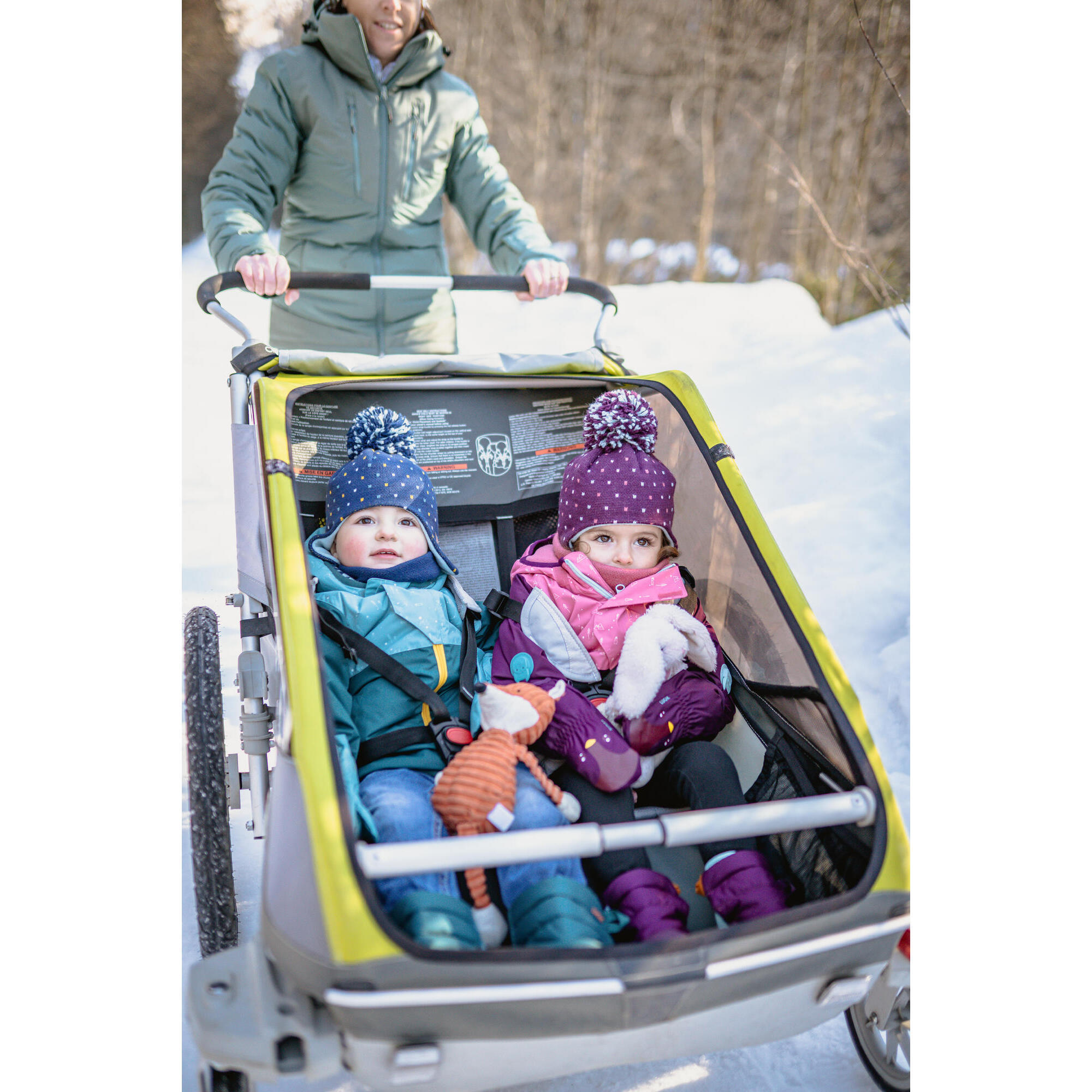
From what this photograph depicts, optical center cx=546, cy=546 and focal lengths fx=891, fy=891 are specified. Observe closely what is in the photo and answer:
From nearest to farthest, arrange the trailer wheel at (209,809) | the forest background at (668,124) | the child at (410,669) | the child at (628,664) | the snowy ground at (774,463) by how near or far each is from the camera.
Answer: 1. the child at (410,669)
2. the child at (628,664)
3. the trailer wheel at (209,809)
4. the snowy ground at (774,463)
5. the forest background at (668,124)

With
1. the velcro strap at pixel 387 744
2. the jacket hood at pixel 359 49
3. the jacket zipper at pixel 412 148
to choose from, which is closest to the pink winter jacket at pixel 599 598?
the velcro strap at pixel 387 744

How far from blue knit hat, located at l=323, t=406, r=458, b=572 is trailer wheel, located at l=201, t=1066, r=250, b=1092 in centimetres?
100

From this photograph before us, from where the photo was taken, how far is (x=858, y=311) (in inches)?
237

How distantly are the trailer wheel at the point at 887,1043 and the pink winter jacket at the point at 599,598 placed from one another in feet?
2.62

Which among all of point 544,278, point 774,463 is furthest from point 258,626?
point 774,463

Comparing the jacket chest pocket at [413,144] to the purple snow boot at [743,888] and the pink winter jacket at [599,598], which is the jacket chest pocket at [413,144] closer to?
the pink winter jacket at [599,598]

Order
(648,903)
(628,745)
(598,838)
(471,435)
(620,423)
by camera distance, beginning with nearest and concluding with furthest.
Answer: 1. (598,838)
2. (648,903)
3. (628,745)
4. (620,423)
5. (471,435)

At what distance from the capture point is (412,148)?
252cm

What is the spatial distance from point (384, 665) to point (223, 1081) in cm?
71

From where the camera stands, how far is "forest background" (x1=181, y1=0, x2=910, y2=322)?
20.2 feet

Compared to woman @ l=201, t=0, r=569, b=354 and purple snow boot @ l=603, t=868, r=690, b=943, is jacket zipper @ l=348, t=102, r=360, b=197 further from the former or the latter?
purple snow boot @ l=603, t=868, r=690, b=943

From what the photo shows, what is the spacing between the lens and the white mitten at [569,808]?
5.10ft

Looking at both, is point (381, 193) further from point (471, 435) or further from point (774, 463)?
point (774, 463)
